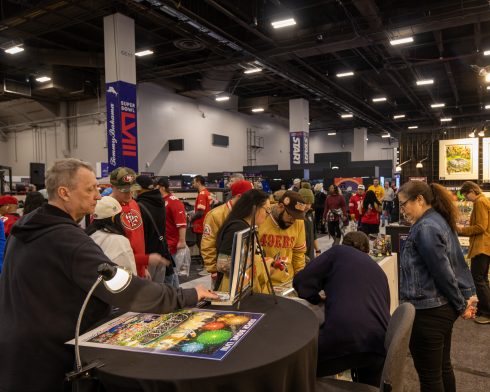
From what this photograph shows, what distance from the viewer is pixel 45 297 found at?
1.39 meters

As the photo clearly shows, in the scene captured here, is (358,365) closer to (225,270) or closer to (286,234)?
(225,270)

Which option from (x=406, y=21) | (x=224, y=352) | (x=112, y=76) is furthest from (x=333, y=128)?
(x=224, y=352)

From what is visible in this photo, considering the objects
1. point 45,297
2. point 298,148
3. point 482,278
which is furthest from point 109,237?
point 298,148

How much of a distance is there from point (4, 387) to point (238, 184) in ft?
8.01

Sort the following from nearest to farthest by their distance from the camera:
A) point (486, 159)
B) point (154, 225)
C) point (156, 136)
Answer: point (154, 225) → point (486, 159) → point (156, 136)

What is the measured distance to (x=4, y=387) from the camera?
1387 millimetres

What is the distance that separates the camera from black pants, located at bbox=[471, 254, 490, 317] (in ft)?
13.8

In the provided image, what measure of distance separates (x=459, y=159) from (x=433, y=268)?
6102 mm

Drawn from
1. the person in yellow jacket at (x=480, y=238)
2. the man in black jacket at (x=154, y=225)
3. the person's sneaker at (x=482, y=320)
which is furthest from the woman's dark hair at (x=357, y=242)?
the person's sneaker at (x=482, y=320)

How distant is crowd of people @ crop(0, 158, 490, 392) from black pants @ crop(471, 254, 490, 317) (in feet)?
0.05

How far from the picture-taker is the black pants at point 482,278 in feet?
13.8

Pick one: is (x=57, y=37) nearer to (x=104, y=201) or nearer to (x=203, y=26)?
(x=203, y=26)

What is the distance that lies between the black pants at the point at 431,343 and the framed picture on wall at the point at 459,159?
5975 millimetres

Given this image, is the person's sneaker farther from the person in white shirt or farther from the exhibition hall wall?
the exhibition hall wall
